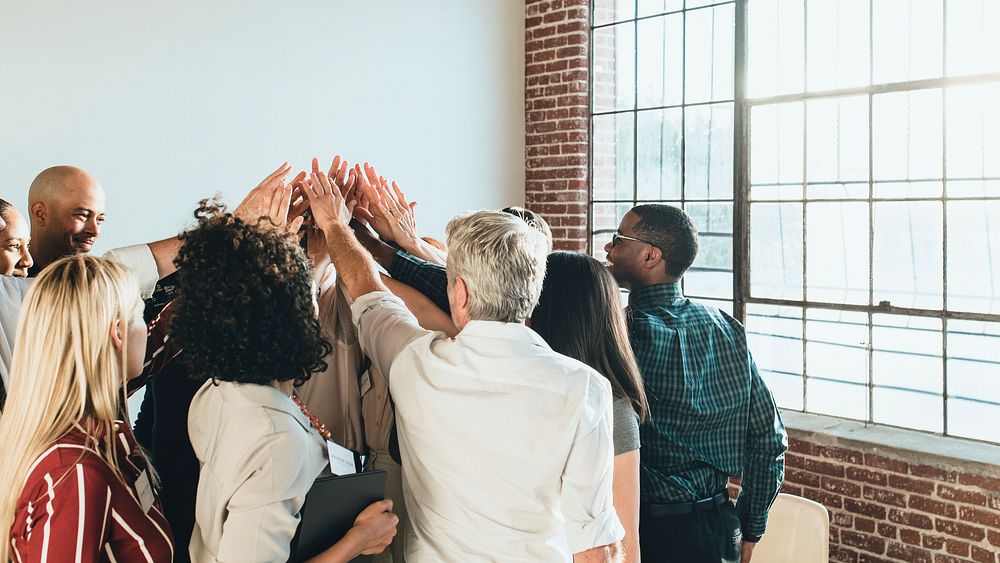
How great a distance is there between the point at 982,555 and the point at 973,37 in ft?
7.80

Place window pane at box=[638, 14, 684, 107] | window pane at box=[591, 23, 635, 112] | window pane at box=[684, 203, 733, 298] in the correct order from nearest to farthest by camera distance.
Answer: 1. window pane at box=[684, 203, 733, 298]
2. window pane at box=[638, 14, 684, 107]
3. window pane at box=[591, 23, 635, 112]

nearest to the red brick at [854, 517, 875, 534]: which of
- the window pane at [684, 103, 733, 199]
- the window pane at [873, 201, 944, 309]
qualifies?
the window pane at [873, 201, 944, 309]

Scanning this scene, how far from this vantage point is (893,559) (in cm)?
412

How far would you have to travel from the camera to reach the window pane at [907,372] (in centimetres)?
416

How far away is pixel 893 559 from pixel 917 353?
100cm

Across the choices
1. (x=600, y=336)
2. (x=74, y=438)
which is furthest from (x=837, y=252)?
(x=74, y=438)

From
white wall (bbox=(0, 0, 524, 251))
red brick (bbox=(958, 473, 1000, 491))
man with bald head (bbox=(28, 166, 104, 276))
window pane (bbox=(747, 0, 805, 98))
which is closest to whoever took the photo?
man with bald head (bbox=(28, 166, 104, 276))

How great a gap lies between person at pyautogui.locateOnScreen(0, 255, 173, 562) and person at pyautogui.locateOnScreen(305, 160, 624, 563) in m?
0.49

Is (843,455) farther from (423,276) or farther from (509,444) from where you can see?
(509,444)

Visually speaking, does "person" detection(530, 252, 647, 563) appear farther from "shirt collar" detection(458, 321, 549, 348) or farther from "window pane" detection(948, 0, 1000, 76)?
"window pane" detection(948, 0, 1000, 76)

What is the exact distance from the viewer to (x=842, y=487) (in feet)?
14.0

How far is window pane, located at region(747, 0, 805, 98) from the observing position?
4.64 meters

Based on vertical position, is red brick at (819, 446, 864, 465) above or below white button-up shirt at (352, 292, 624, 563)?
below

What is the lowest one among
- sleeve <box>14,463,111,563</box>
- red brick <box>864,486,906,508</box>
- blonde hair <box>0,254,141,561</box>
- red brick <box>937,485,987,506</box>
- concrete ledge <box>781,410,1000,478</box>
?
red brick <box>864,486,906,508</box>
